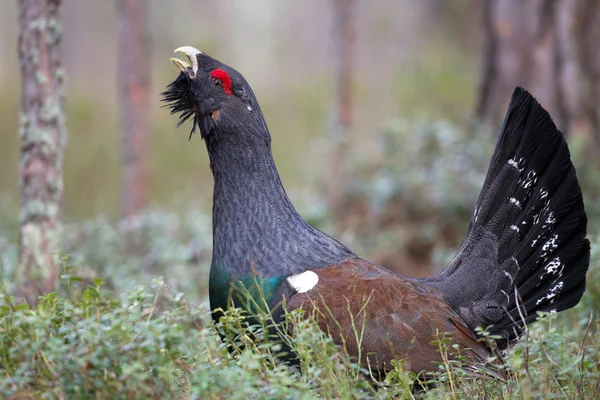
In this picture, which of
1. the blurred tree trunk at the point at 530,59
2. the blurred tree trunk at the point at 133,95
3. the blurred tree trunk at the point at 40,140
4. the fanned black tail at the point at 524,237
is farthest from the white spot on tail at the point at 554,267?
the blurred tree trunk at the point at 133,95

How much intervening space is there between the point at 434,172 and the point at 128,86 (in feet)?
9.16

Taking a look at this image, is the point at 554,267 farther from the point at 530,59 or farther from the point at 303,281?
the point at 530,59

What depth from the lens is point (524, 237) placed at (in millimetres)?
3592

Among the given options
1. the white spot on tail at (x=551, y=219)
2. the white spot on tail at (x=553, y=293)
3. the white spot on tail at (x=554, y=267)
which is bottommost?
the white spot on tail at (x=553, y=293)

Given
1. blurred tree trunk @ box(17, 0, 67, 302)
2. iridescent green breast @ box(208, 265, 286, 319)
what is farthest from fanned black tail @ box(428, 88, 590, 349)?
blurred tree trunk @ box(17, 0, 67, 302)

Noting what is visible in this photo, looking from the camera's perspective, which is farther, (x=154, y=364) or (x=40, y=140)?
(x=40, y=140)

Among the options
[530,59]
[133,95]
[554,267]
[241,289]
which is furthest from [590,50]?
[241,289]

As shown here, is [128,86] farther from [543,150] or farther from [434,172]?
[543,150]

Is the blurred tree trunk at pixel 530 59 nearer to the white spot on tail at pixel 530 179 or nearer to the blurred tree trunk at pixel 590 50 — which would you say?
the blurred tree trunk at pixel 590 50

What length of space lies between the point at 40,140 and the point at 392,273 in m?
1.95

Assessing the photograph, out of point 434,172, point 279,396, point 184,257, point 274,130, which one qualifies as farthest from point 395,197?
point 274,130

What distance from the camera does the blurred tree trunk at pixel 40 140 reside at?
397 centimetres

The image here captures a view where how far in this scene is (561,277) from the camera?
3.51 metres

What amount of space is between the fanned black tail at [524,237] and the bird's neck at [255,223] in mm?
637
